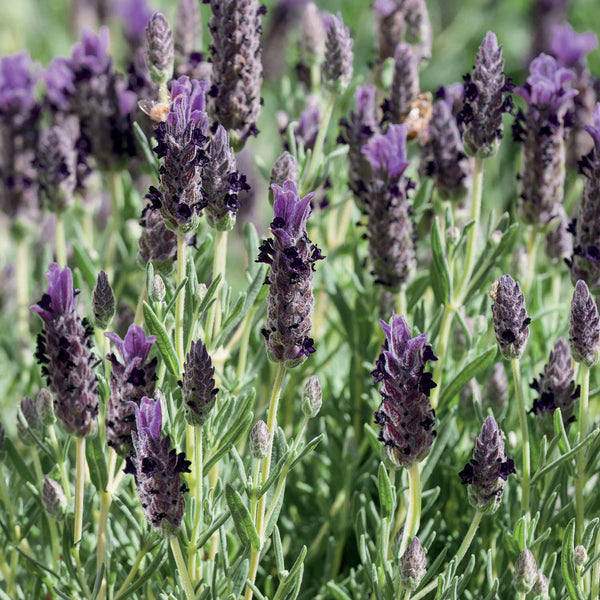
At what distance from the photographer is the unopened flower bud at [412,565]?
49.0 inches

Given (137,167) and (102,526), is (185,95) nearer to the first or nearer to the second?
(102,526)

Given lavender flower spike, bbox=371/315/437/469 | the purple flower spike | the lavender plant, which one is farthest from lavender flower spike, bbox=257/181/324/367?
the purple flower spike

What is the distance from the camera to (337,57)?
5.78 feet

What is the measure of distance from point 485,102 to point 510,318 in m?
0.42

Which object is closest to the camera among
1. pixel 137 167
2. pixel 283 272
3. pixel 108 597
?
pixel 283 272

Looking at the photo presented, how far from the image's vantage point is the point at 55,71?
2.24 metres

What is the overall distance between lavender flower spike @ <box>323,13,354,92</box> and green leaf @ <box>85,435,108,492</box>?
81 centimetres

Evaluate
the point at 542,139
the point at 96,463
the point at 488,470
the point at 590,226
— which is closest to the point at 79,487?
the point at 96,463

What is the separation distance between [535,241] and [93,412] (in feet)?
3.25

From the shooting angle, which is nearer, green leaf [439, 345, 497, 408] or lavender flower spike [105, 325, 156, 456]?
lavender flower spike [105, 325, 156, 456]

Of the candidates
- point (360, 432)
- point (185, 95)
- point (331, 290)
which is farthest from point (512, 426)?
point (185, 95)

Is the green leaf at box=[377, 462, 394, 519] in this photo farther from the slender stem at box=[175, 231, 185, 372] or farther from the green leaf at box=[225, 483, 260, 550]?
the slender stem at box=[175, 231, 185, 372]

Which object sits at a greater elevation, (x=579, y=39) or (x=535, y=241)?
(x=579, y=39)

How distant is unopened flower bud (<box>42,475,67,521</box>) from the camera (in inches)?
56.2
